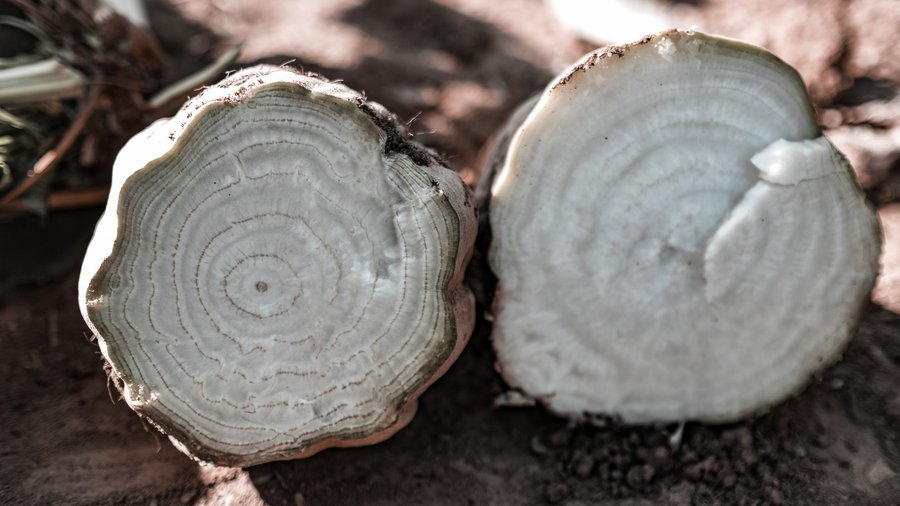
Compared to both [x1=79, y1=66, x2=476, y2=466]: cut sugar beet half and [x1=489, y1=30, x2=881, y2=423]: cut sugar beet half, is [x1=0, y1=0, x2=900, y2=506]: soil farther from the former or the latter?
[x1=79, y1=66, x2=476, y2=466]: cut sugar beet half

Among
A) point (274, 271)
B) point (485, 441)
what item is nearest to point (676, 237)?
point (485, 441)

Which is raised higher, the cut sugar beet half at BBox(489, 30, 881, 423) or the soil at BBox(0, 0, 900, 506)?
the cut sugar beet half at BBox(489, 30, 881, 423)

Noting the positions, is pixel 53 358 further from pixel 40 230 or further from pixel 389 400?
pixel 389 400

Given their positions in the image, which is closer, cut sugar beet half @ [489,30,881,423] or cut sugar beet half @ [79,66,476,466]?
cut sugar beet half @ [79,66,476,466]

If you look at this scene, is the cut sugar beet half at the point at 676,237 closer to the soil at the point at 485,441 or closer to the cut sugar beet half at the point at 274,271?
the soil at the point at 485,441

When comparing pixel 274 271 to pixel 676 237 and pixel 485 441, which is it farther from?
pixel 676 237

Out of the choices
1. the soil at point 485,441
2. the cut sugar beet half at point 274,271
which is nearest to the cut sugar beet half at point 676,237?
the soil at point 485,441

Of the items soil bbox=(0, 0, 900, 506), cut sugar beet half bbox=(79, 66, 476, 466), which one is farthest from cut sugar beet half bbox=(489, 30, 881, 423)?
cut sugar beet half bbox=(79, 66, 476, 466)

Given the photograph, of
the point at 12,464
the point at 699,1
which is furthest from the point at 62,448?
the point at 699,1
